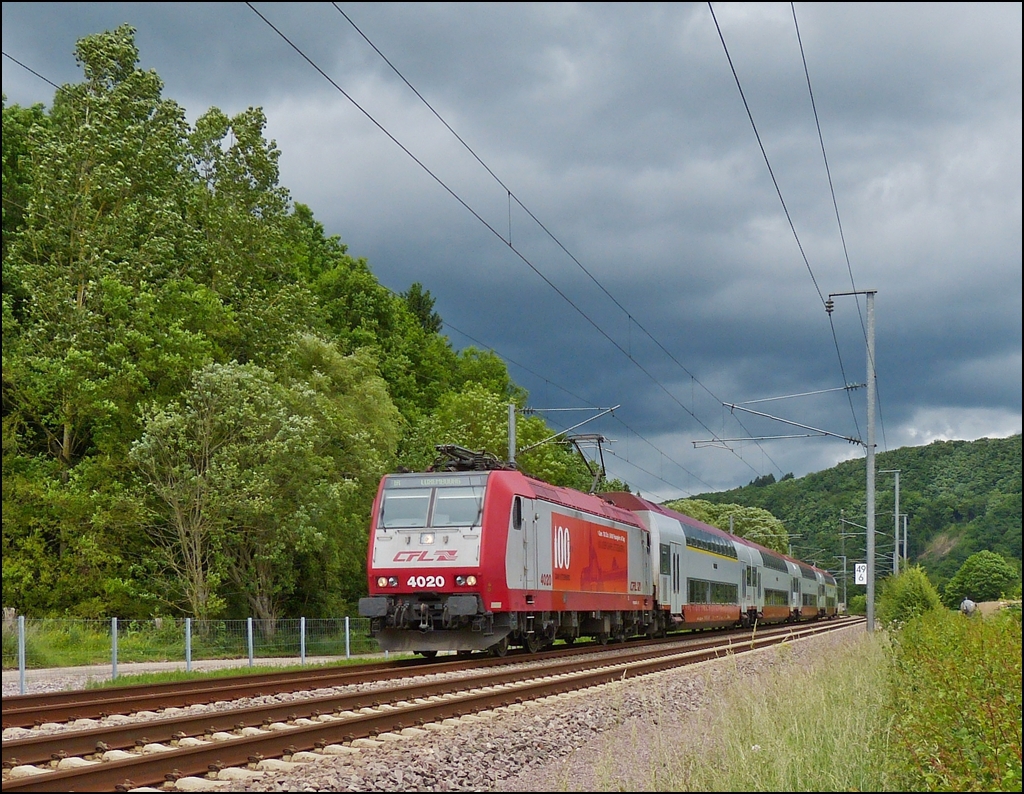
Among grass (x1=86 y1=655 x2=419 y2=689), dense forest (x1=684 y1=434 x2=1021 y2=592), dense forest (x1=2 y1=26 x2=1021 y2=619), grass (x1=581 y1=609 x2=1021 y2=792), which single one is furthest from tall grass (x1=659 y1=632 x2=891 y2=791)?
dense forest (x1=2 y1=26 x2=1021 y2=619)

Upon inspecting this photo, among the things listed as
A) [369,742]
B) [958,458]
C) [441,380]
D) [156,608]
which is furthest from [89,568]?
[441,380]

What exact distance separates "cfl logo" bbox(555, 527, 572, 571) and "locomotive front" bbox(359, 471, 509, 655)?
10.1 feet

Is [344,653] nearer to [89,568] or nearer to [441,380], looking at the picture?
[89,568]


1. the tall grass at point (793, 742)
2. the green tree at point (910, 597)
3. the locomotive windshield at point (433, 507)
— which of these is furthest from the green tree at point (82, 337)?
the tall grass at point (793, 742)

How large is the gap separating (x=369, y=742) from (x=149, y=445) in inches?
879

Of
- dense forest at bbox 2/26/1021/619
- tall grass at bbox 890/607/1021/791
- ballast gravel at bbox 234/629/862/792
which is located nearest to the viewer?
tall grass at bbox 890/607/1021/791

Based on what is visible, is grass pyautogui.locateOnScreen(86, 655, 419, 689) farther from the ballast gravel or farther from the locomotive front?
the ballast gravel

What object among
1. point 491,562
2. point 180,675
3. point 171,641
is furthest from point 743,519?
point 180,675

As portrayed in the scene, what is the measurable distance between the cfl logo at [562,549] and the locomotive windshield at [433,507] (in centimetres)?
340

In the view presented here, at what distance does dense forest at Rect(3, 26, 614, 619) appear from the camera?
3259 cm

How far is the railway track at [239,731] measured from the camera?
9.12 meters

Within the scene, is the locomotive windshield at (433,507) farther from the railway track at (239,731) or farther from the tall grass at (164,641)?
the tall grass at (164,641)

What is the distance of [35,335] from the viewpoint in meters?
35.0

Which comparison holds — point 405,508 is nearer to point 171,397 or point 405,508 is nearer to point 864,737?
point 864,737
